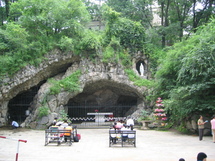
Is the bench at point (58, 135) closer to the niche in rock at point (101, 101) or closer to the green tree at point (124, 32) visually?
the green tree at point (124, 32)

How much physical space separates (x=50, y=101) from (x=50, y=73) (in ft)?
10.4

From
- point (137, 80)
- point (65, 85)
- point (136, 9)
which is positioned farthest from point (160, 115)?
point (136, 9)

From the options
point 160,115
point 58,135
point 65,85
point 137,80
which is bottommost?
point 58,135

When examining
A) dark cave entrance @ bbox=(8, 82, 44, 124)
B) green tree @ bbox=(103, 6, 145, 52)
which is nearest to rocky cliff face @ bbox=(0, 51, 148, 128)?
green tree @ bbox=(103, 6, 145, 52)

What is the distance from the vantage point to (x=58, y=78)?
66.9 feet

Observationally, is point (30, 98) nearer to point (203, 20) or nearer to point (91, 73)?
point (91, 73)

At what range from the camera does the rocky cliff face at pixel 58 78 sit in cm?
1748

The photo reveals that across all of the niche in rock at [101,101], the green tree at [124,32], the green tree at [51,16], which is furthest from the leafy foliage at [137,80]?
the green tree at [51,16]

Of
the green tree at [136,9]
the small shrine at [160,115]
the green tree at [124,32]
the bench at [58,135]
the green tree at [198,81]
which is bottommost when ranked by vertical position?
the bench at [58,135]

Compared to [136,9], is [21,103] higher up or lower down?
lower down

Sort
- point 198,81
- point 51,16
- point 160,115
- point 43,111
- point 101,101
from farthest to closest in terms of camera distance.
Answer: point 101,101 < point 51,16 < point 43,111 < point 160,115 < point 198,81

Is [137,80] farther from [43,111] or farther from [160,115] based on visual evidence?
[43,111]

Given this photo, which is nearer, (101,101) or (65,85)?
(65,85)

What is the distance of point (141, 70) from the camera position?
856 inches
